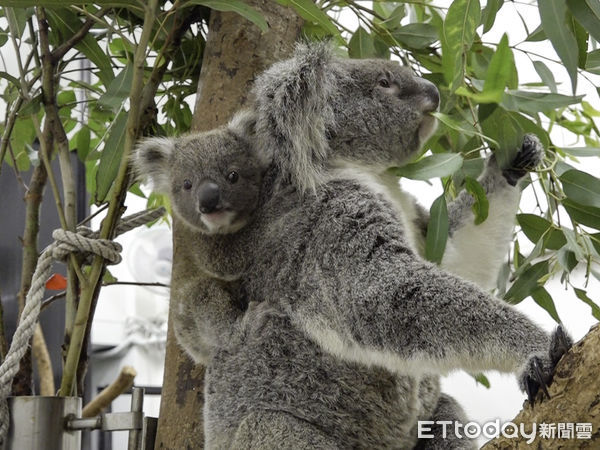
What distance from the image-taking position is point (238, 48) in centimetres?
224

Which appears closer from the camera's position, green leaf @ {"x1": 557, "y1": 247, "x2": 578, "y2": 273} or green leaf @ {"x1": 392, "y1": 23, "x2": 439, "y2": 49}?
green leaf @ {"x1": 557, "y1": 247, "x2": 578, "y2": 273}

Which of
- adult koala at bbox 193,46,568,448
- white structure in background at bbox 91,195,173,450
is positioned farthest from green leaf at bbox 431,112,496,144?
white structure in background at bbox 91,195,173,450

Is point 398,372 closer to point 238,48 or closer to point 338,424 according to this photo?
point 338,424

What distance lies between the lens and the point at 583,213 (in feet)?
6.61

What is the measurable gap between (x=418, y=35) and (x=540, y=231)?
2.30 ft

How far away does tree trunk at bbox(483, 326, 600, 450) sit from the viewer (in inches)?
49.4

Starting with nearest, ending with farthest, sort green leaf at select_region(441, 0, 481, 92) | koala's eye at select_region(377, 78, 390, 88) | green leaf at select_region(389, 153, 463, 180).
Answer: green leaf at select_region(441, 0, 481, 92) → green leaf at select_region(389, 153, 463, 180) → koala's eye at select_region(377, 78, 390, 88)

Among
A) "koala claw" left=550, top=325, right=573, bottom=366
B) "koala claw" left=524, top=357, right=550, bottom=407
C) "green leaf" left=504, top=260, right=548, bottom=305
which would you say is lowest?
"koala claw" left=524, top=357, right=550, bottom=407

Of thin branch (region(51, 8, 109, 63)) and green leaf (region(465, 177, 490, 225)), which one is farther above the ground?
thin branch (region(51, 8, 109, 63))

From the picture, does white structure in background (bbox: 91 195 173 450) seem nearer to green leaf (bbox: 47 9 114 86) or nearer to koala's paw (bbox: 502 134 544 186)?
green leaf (bbox: 47 9 114 86)

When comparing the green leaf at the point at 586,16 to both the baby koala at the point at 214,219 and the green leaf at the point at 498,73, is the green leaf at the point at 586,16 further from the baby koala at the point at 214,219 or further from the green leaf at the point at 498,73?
the baby koala at the point at 214,219

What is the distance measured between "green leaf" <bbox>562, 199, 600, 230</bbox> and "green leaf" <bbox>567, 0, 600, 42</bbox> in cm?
57

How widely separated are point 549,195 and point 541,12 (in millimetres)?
667

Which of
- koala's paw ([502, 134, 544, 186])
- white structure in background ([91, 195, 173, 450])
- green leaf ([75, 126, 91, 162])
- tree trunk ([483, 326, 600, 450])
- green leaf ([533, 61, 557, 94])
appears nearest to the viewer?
tree trunk ([483, 326, 600, 450])
